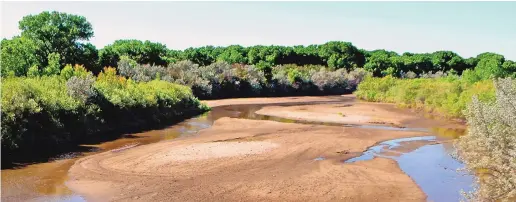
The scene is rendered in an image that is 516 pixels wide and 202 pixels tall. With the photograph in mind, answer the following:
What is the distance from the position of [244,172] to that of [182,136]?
44.4 ft

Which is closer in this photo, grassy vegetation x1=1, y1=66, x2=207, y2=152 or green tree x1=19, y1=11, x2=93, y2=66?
grassy vegetation x1=1, y1=66, x2=207, y2=152

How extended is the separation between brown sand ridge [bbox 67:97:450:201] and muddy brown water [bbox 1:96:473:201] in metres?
0.70

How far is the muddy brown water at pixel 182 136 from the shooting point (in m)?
20.0

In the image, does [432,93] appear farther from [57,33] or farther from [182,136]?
[57,33]

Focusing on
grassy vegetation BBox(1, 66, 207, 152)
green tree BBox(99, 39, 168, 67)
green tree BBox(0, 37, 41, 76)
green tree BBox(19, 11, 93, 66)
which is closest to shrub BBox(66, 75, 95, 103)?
grassy vegetation BBox(1, 66, 207, 152)

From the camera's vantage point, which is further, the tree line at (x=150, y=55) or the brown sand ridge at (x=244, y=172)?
the tree line at (x=150, y=55)

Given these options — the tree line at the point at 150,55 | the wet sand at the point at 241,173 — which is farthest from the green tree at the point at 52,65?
the wet sand at the point at 241,173

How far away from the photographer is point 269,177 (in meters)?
23.1

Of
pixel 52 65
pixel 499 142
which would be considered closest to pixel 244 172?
pixel 499 142

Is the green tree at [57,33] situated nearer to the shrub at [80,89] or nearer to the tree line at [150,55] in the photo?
the tree line at [150,55]

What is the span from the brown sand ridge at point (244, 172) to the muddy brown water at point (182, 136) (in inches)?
27.6

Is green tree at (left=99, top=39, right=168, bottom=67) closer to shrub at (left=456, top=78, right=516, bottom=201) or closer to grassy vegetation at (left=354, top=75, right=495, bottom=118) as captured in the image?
grassy vegetation at (left=354, top=75, right=495, bottom=118)

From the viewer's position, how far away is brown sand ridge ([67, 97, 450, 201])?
20.2m

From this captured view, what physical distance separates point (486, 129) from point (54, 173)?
61.5 ft
